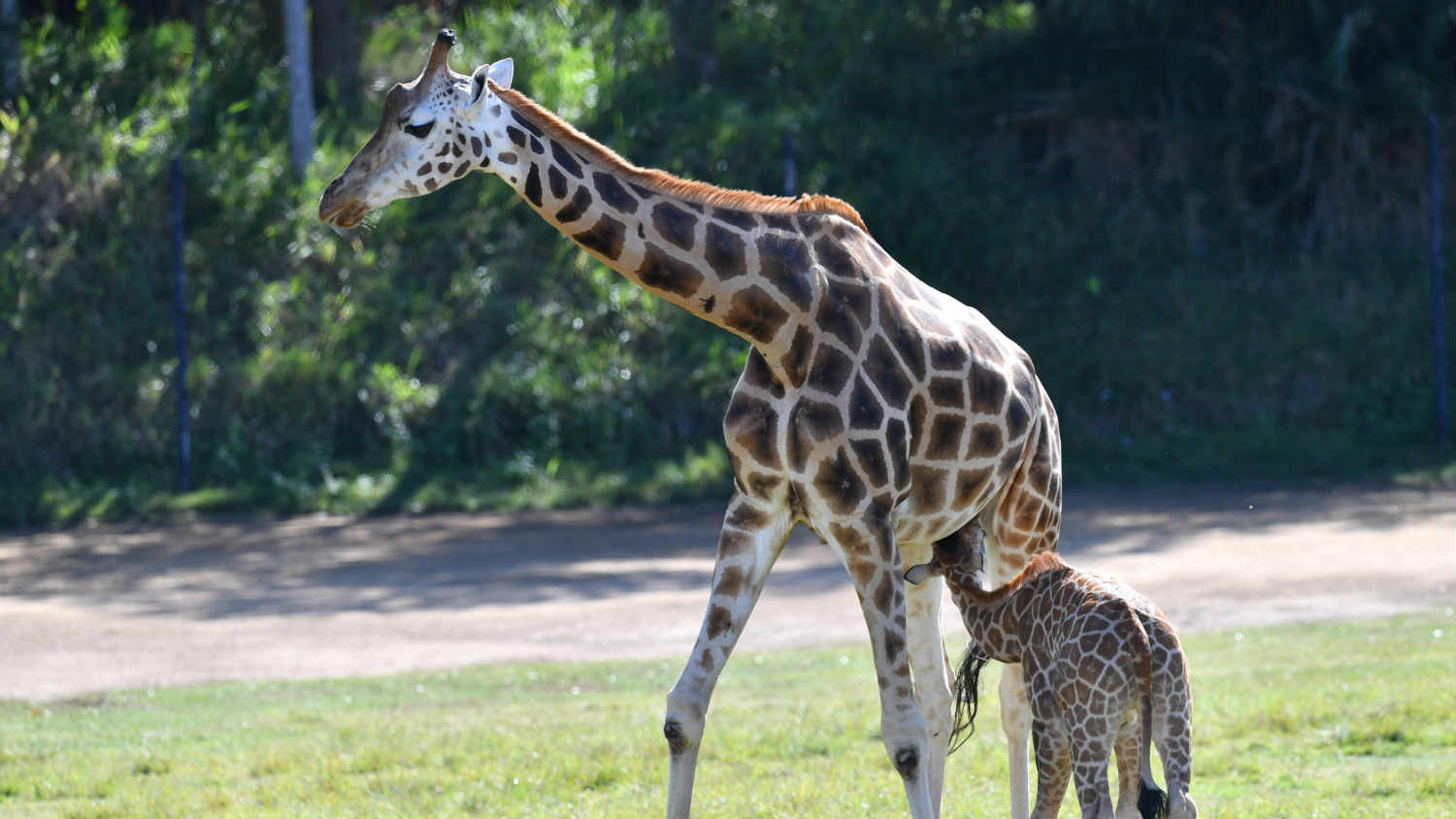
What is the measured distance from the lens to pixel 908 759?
18.8 feet

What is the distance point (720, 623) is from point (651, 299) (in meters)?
14.0

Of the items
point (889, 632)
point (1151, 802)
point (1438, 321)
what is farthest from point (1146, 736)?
point (1438, 321)

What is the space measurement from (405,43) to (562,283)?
5744 millimetres

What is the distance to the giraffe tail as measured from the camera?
17.9 ft

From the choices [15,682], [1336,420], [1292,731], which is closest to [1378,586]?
[1292,731]

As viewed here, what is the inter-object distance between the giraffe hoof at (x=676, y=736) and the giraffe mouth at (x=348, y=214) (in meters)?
1.98

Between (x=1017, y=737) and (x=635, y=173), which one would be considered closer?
(x=635, y=173)

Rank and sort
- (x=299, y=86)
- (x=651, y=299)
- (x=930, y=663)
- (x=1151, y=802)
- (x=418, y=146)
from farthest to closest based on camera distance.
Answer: (x=651, y=299)
(x=299, y=86)
(x=930, y=663)
(x=418, y=146)
(x=1151, y=802)

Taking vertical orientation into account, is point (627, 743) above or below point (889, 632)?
below

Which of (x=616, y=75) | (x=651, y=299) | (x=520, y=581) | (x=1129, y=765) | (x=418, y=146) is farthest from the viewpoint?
(x=616, y=75)

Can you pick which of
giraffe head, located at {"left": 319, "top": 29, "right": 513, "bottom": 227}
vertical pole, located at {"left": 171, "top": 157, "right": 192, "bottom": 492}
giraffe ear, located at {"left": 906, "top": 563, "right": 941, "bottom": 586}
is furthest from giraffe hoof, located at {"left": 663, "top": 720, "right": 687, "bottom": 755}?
vertical pole, located at {"left": 171, "top": 157, "right": 192, "bottom": 492}

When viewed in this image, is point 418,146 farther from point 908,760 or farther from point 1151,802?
point 1151,802

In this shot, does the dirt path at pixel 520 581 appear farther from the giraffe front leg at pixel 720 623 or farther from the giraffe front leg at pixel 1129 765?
the giraffe front leg at pixel 1129 765

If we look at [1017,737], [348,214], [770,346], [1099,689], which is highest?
[348,214]
